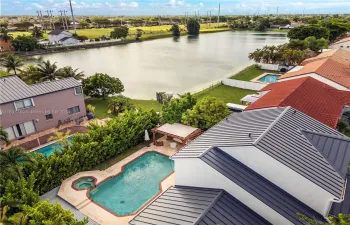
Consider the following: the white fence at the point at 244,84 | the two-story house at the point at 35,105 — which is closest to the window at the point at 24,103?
the two-story house at the point at 35,105

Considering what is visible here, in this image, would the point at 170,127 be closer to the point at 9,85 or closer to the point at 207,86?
the point at 9,85

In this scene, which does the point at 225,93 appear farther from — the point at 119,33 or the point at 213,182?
the point at 119,33

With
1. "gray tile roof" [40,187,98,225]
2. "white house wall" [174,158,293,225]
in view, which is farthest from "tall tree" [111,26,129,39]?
"white house wall" [174,158,293,225]

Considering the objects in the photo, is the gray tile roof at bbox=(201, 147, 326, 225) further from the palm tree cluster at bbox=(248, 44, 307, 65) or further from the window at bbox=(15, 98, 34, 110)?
the palm tree cluster at bbox=(248, 44, 307, 65)

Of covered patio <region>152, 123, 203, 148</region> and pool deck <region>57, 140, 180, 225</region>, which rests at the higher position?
covered patio <region>152, 123, 203, 148</region>

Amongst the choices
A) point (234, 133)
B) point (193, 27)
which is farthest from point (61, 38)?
point (234, 133)

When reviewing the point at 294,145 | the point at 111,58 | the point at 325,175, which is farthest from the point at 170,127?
the point at 111,58
